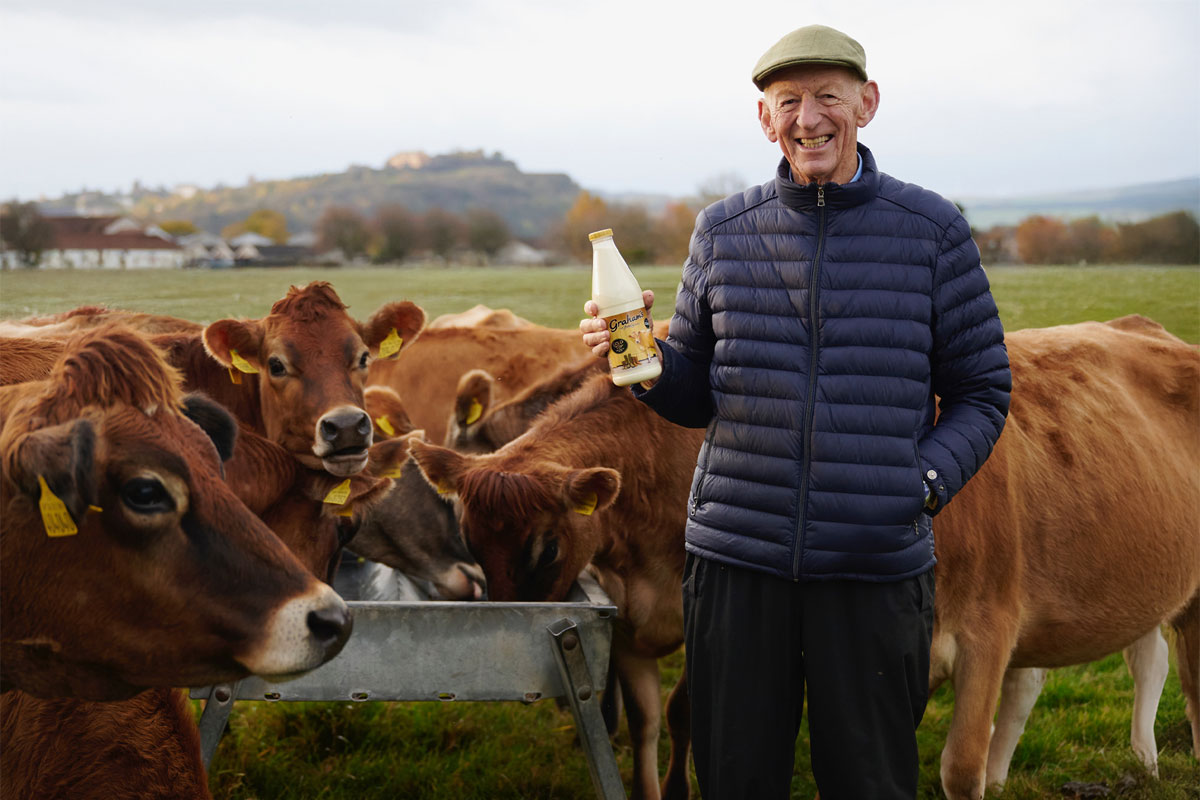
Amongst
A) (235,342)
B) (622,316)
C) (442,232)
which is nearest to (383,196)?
(442,232)

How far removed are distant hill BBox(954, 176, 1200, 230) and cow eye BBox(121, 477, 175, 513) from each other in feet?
21.6

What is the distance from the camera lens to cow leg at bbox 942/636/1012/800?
391 cm

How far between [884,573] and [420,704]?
3376mm

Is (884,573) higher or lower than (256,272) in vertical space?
lower

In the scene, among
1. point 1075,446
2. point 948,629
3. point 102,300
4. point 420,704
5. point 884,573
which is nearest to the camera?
point 884,573

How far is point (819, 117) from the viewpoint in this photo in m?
2.83

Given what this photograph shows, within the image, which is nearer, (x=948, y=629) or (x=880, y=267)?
(x=880, y=267)

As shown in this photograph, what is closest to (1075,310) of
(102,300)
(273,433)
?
(273,433)

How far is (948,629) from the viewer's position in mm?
3912

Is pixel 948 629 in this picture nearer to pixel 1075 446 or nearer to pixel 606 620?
pixel 1075 446

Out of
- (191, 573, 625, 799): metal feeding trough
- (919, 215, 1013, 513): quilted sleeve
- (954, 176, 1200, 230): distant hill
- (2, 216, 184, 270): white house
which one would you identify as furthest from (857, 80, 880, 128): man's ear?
(2, 216, 184, 270): white house

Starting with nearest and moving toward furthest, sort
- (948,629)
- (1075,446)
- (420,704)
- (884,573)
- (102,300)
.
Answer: (884,573)
(948,629)
(1075,446)
(420,704)
(102,300)

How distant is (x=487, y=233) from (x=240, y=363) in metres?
6.33

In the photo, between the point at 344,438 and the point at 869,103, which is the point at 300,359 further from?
the point at 869,103
